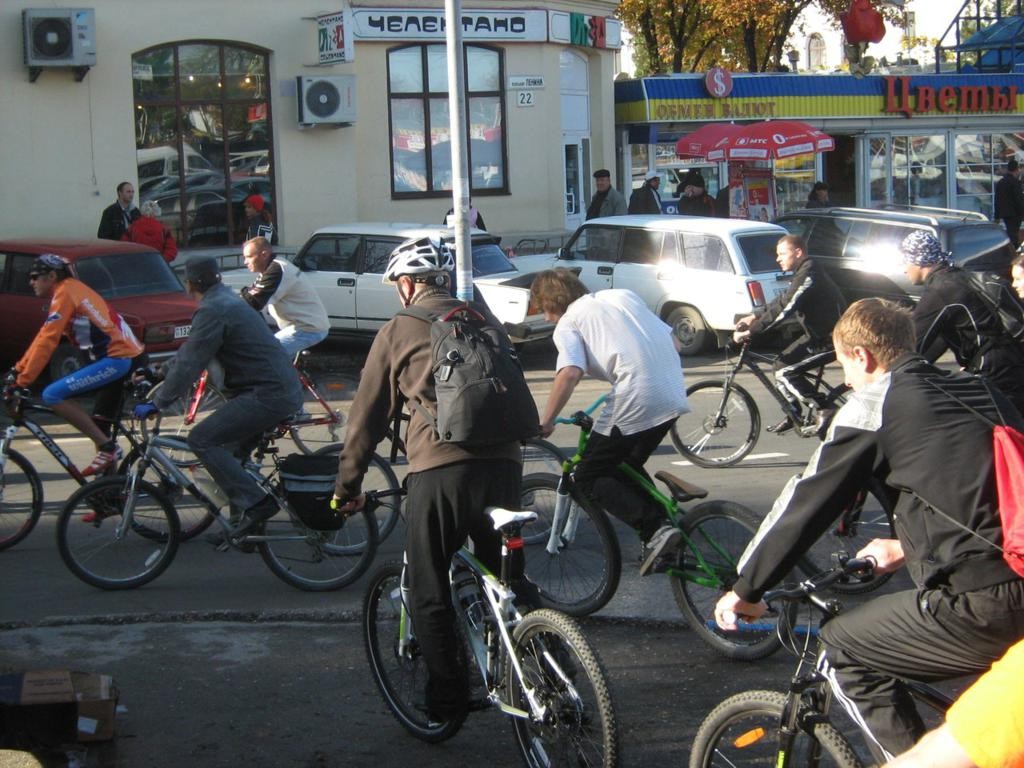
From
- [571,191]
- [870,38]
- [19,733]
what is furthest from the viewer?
[870,38]

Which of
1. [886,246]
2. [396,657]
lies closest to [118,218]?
[886,246]

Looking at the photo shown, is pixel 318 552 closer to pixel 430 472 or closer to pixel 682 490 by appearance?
pixel 682 490

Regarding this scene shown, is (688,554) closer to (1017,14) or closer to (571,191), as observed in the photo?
(571,191)

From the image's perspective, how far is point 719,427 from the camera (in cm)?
1005

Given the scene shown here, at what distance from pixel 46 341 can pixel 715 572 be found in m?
4.61

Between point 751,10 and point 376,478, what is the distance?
29.0 metres

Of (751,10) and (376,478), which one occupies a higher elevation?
(751,10)

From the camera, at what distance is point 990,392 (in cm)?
345

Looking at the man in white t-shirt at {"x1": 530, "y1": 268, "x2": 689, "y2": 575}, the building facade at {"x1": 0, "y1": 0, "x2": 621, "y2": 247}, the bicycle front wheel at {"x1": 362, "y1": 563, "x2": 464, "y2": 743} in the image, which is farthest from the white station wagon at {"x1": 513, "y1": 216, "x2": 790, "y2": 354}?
the bicycle front wheel at {"x1": 362, "y1": 563, "x2": 464, "y2": 743}

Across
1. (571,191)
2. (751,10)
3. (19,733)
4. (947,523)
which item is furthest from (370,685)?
(751,10)

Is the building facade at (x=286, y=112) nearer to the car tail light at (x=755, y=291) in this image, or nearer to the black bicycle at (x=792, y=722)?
the car tail light at (x=755, y=291)

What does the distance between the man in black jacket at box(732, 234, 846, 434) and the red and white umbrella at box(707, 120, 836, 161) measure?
14849 millimetres

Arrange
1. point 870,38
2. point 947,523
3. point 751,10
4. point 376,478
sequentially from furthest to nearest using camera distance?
point 751,10, point 870,38, point 376,478, point 947,523

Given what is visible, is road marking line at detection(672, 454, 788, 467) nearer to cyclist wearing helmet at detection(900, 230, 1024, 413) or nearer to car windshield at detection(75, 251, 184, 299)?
cyclist wearing helmet at detection(900, 230, 1024, 413)
